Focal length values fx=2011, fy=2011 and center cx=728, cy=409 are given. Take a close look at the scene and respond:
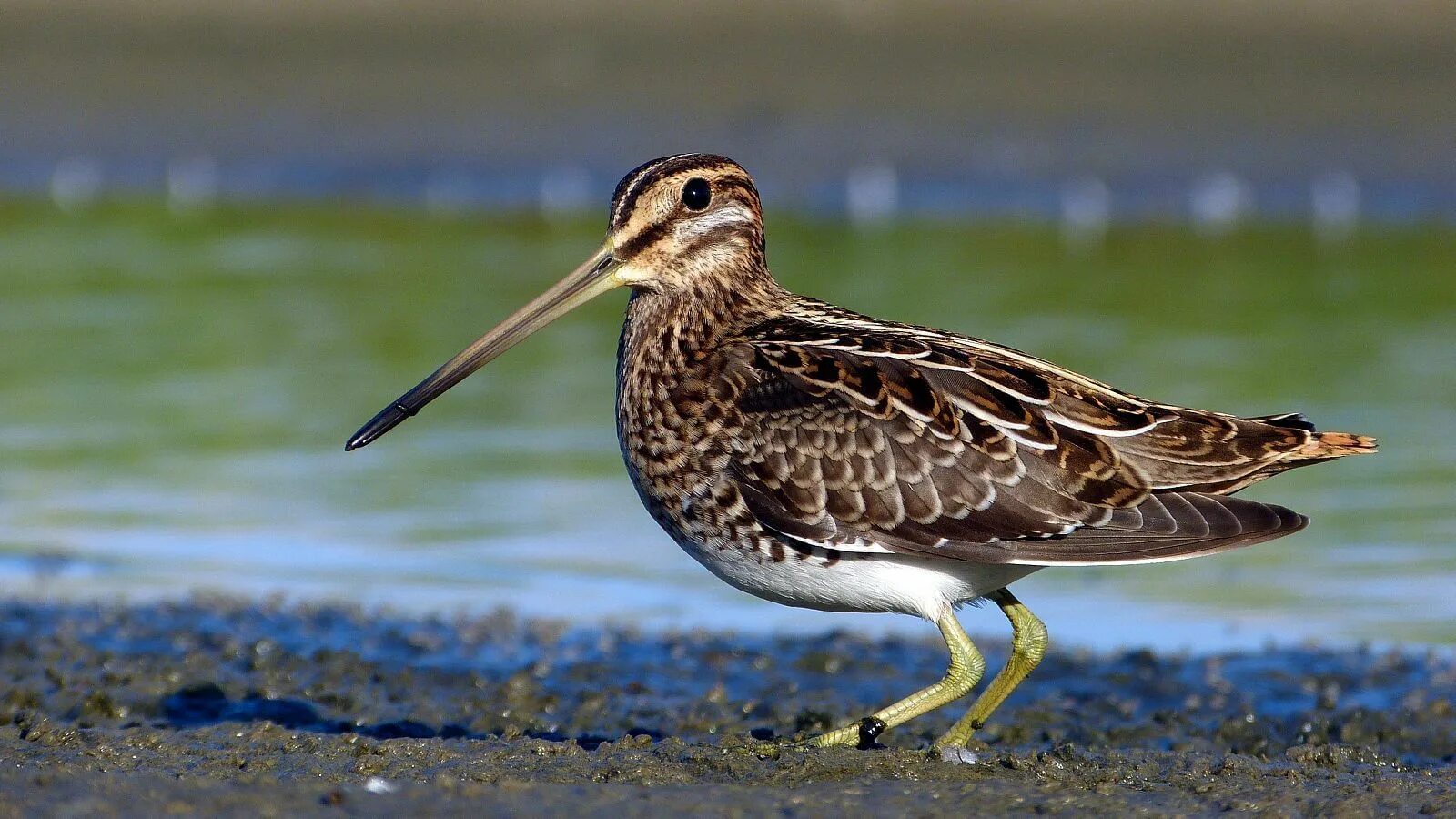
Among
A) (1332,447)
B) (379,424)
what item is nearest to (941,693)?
(1332,447)

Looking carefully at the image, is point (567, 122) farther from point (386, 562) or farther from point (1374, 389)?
point (386, 562)

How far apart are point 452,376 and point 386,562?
2792 mm

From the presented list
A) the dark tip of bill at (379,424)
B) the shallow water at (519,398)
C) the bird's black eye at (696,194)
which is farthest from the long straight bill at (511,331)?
the shallow water at (519,398)

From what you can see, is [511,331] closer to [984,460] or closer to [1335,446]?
[984,460]

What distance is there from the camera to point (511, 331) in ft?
20.9

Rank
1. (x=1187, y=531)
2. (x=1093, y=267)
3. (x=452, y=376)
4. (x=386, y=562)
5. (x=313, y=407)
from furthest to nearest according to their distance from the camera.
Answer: (x=1093, y=267), (x=313, y=407), (x=386, y=562), (x=452, y=376), (x=1187, y=531)

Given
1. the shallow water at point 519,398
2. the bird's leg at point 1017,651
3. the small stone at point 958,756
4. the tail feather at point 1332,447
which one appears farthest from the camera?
the shallow water at point 519,398

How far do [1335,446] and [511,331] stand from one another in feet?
8.27

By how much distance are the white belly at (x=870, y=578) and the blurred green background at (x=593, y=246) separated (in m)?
2.64

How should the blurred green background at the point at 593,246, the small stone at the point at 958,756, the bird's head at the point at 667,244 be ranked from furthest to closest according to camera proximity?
the blurred green background at the point at 593,246, the bird's head at the point at 667,244, the small stone at the point at 958,756

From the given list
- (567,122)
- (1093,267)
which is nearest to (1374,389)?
(1093,267)

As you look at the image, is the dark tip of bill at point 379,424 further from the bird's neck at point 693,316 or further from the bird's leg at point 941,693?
the bird's leg at point 941,693

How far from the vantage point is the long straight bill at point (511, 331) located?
6.22 meters

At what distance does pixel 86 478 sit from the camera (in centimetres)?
1021
